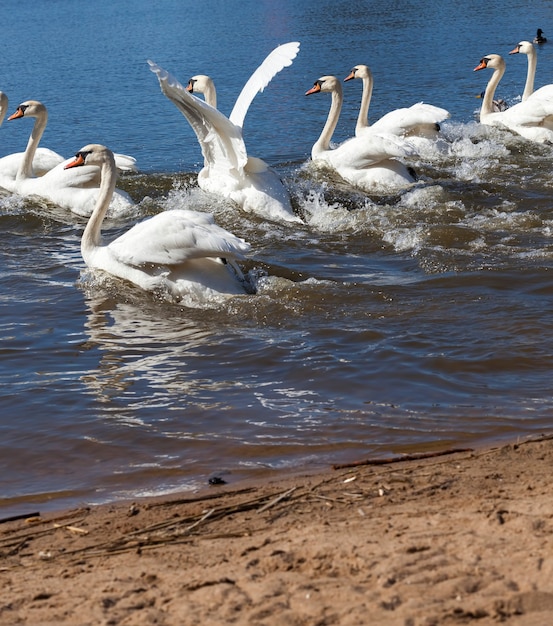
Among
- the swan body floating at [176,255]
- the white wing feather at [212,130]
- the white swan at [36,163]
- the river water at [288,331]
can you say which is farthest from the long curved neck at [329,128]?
the swan body floating at [176,255]

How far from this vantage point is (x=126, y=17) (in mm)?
32688

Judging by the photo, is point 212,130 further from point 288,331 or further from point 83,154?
point 288,331

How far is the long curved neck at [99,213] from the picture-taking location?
915 cm

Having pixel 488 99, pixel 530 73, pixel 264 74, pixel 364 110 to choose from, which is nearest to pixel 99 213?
pixel 264 74

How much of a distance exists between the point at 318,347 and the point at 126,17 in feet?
89.7

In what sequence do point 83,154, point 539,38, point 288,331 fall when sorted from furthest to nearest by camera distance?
point 539,38
point 83,154
point 288,331

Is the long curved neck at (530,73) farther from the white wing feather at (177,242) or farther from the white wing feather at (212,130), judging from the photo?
the white wing feather at (177,242)

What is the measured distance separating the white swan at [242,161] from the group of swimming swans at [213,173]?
12 mm

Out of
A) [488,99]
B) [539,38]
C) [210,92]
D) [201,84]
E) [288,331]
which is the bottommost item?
[288,331]

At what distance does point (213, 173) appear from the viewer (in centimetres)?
1155

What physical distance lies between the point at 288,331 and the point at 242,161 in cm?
350

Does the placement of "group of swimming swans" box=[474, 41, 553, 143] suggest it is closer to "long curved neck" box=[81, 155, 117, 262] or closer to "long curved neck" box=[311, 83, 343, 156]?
"long curved neck" box=[311, 83, 343, 156]

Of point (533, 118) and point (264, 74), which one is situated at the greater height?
point (264, 74)

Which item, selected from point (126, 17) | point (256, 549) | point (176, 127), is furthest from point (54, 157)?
point (126, 17)
